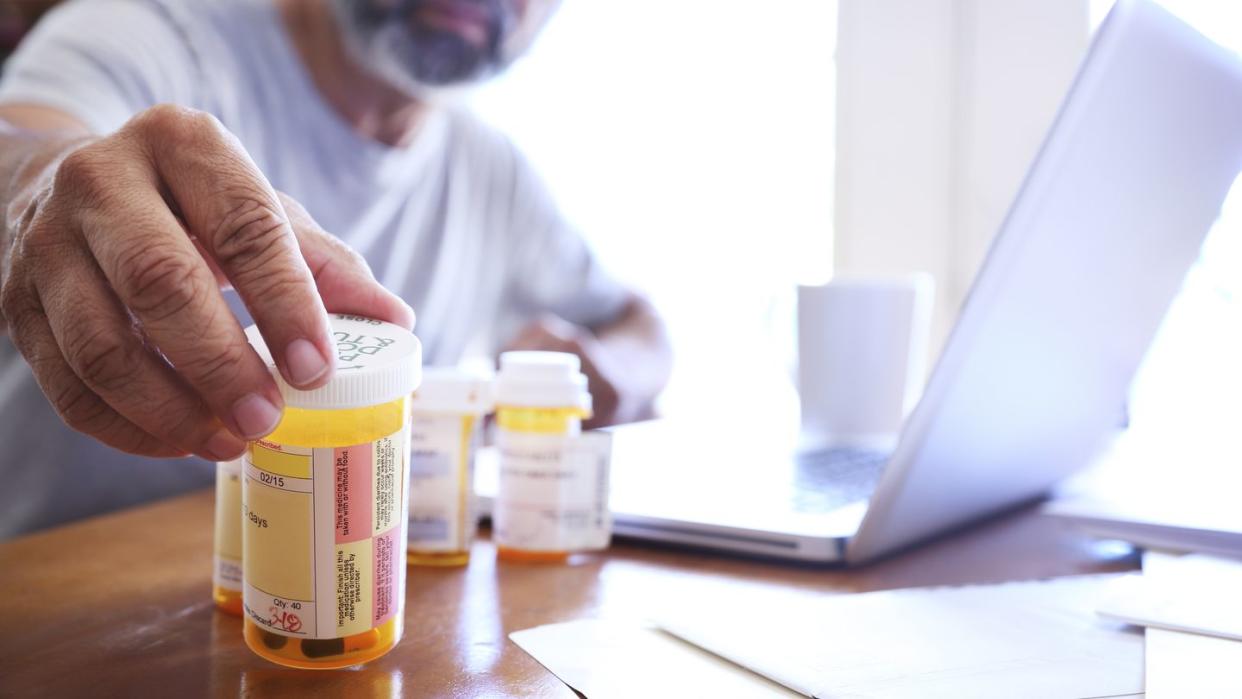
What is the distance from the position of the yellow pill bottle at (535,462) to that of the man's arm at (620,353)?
1.50 feet

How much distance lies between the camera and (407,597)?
475 millimetres

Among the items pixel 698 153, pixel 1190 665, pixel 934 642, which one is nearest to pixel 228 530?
pixel 934 642

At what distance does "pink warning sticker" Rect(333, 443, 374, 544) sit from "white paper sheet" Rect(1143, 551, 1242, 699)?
318 mm

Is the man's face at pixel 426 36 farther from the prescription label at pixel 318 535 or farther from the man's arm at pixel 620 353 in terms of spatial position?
A: the prescription label at pixel 318 535

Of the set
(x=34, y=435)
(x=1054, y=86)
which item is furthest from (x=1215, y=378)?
(x=34, y=435)

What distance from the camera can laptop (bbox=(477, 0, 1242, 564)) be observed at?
437mm

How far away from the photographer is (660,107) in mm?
1704

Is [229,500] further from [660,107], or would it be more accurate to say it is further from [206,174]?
[660,107]

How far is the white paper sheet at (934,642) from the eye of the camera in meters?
0.36

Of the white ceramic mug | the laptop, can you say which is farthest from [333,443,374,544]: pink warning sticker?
the white ceramic mug

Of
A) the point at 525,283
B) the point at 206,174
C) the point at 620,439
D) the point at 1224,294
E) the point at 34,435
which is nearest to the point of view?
the point at 206,174

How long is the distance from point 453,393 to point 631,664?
21 cm

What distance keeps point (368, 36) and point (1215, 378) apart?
1335mm

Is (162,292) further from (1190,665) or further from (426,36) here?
(426,36)
